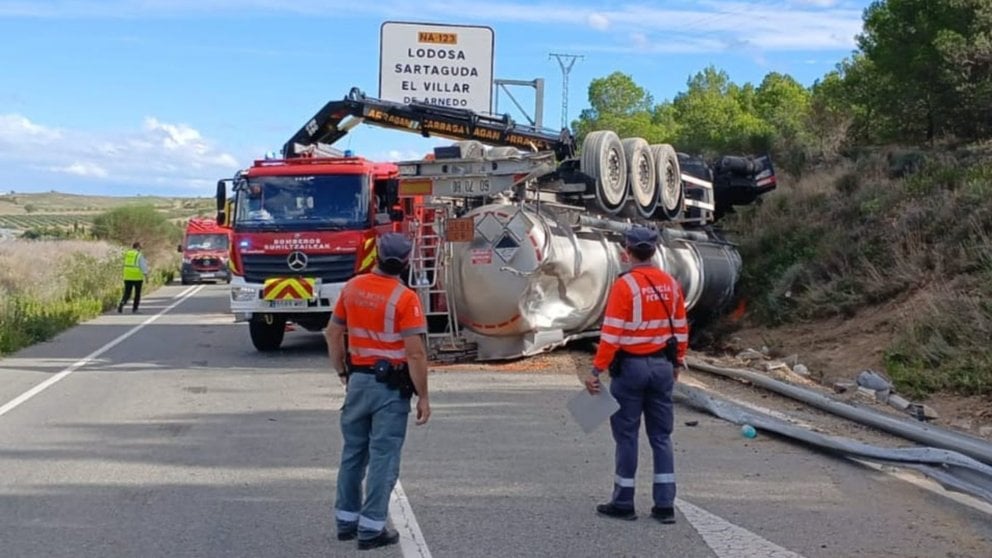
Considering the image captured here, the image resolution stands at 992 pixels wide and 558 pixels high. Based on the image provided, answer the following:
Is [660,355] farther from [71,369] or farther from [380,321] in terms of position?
[71,369]

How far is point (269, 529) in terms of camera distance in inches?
254

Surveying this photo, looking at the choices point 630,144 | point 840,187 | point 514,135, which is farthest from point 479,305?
point 840,187

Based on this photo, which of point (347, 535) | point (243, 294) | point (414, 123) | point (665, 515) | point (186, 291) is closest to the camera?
point (347, 535)

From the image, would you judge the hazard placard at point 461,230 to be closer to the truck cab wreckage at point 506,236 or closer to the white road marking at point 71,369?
the truck cab wreckage at point 506,236

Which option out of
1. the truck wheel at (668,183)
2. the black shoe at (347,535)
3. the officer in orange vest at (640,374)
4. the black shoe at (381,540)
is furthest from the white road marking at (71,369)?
the truck wheel at (668,183)

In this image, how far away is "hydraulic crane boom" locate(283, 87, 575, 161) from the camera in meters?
18.6

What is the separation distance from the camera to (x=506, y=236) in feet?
45.8

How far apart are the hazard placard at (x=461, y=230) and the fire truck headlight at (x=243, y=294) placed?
10.5 ft

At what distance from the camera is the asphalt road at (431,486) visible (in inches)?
245

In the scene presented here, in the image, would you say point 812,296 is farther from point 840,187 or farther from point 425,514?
point 425,514

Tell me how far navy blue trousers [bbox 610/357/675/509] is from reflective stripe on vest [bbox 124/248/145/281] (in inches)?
818

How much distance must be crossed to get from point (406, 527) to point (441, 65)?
1938cm

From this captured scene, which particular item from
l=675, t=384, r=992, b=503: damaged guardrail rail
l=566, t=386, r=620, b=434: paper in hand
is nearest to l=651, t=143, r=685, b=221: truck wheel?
l=675, t=384, r=992, b=503: damaged guardrail rail

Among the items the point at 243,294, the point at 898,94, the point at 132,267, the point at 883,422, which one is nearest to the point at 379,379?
the point at 883,422
